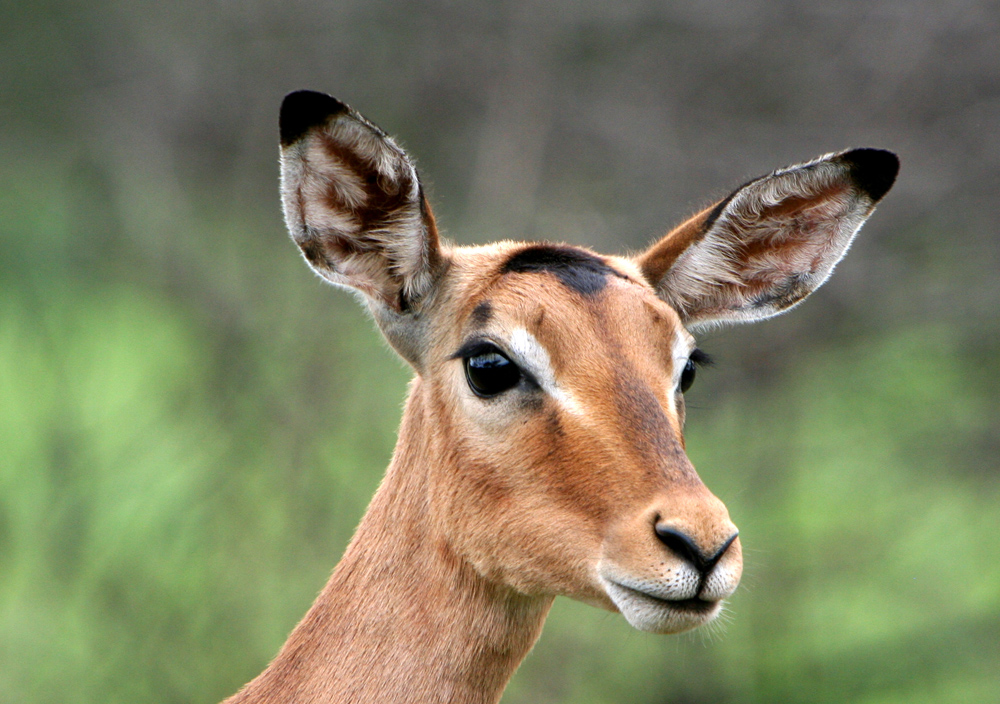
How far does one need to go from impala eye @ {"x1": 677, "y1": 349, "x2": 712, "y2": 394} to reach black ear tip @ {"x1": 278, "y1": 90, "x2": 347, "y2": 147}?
173 centimetres

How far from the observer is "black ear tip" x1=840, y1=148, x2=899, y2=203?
4.72 meters

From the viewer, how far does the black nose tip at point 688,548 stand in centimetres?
340

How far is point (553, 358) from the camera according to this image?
157 inches

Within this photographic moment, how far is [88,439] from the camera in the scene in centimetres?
916

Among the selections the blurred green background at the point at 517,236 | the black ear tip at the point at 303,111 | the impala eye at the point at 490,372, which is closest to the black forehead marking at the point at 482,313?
the impala eye at the point at 490,372

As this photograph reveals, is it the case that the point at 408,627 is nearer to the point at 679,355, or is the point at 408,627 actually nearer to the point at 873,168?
the point at 679,355

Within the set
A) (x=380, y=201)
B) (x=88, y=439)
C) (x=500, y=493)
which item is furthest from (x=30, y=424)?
(x=500, y=493)

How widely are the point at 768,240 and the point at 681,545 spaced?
224cm

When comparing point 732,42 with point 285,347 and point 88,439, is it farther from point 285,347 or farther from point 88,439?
point 88,439

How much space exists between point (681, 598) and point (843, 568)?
7.65 metres

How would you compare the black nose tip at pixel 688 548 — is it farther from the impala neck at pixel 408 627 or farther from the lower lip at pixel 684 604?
the impala neck at pixel 408 627

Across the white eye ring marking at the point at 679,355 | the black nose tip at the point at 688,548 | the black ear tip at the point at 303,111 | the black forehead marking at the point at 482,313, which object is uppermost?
the black ear tip at the point at 303,111

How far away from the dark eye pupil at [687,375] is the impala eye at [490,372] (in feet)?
2.54

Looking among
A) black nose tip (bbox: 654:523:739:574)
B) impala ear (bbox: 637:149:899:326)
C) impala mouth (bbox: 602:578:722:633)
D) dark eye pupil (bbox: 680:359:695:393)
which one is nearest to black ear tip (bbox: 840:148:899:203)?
impala ear (bbox: 637:149:899:326)
